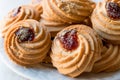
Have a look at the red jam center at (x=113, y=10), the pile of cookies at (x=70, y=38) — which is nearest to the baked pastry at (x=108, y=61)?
the pile of cookies at (x=70, y=38)

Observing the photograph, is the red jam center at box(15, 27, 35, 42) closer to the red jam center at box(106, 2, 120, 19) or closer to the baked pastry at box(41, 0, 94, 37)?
the baked pastry at box(41, 0, 94, 37)

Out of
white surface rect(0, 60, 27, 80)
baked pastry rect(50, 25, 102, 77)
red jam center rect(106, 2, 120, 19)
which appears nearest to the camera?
baked pastry rect(50, 25, 102, 77)

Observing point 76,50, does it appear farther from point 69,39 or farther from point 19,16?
point 19,16

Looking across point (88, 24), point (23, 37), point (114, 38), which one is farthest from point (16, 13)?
point (114, 38)

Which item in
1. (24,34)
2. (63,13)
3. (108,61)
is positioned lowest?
(108,61)

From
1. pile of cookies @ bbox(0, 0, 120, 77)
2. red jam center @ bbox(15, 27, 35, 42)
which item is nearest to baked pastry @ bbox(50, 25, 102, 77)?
pile of cookies @ bbox(0, 0, 120, 77)

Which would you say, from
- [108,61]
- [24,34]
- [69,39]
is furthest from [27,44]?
[108,61]
